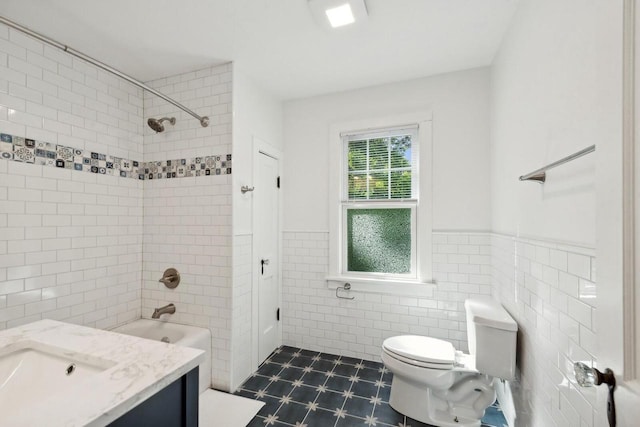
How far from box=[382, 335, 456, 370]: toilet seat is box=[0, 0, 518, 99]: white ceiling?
A: 209 cm

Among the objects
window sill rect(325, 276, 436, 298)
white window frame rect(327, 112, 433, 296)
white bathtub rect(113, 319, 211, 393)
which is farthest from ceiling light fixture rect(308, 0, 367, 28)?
white bathtub rect(113, 319, 211, 393)

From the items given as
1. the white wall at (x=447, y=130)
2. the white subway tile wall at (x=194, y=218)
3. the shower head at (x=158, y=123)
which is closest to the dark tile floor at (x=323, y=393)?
the white subway tile wall at (x=194, y=218)

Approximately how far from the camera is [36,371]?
3.14 feet

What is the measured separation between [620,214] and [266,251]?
239 cm

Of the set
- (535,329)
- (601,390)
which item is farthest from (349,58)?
(601,390)

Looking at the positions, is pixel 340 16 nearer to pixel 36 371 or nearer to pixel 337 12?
pixel 337 12

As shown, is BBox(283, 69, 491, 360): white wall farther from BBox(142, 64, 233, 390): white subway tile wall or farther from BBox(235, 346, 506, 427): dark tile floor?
BBox(142, 64, 233, 390): white subway tile wall

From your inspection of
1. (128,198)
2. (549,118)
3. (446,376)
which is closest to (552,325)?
(446,376)

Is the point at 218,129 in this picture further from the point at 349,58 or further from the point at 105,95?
the point at 349,58

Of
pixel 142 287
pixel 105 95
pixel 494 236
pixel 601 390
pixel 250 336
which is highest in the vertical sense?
pixel 105 95

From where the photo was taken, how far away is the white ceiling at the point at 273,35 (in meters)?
1.66

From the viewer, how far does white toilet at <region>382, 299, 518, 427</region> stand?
1.65 metres

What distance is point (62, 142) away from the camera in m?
1.96

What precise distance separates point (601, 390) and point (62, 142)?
293 cm
